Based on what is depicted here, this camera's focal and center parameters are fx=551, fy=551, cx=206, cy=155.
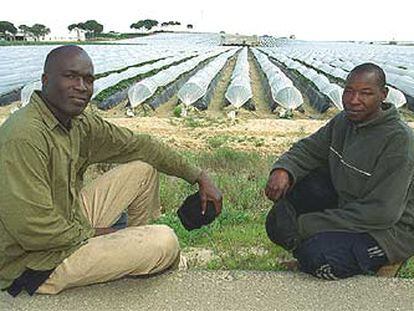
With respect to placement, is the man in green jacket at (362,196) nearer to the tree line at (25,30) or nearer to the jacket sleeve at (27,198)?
the jacket sleeve at (27,198)

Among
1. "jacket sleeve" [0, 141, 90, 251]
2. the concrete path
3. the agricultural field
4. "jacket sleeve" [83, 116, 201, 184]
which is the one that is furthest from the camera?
the agricultural field

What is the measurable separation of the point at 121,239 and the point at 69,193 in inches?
13.6

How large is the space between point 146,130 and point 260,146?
7.49ft

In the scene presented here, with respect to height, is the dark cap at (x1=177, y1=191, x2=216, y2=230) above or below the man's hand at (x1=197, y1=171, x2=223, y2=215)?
below

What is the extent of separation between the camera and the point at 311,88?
1614cm

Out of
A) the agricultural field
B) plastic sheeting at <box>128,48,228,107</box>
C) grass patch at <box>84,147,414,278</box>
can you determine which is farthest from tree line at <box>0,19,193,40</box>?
grass patch at <box>84,147,414,278</box>

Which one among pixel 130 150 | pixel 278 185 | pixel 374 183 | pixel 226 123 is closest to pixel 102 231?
pixel 130 150

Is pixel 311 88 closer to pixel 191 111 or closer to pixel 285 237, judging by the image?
pixel 191 111

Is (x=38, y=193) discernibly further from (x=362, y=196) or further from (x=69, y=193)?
(x=362, y=196)

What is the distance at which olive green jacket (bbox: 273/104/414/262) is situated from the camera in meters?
2.87

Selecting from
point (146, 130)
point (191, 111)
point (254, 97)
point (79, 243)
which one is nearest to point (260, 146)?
point (146, 130)

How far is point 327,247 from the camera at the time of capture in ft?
9.78

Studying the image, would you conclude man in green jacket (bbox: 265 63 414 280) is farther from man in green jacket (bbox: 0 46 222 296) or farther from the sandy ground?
the sandy ground

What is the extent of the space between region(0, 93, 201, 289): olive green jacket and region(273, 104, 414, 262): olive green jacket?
136cm
